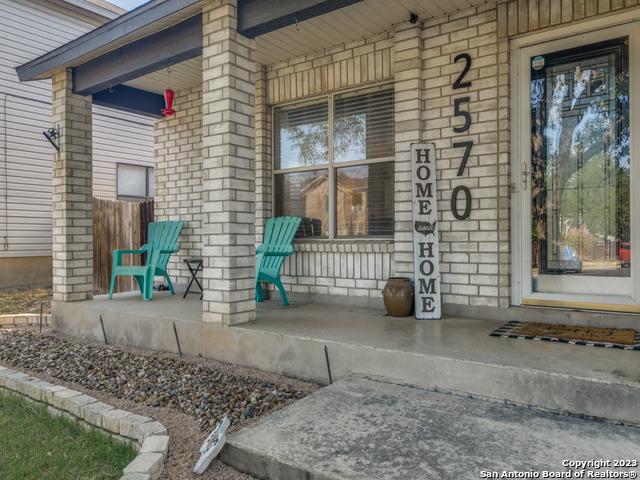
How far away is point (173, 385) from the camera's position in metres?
2.98

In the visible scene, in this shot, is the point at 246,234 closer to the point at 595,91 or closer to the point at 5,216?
the point at 595,91

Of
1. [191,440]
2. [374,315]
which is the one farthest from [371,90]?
[191,440]

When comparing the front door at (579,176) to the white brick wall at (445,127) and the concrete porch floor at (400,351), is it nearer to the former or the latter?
the white brick wall at (445,127)

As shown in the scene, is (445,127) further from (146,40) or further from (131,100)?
(131,100)

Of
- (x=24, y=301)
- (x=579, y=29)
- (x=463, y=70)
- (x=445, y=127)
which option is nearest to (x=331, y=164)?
(x=445, y=127)

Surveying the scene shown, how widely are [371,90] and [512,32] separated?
4.31 feet

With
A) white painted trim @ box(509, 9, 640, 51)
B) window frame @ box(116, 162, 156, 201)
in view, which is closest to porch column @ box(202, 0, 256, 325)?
white painted trim @ box(509, 9, 640, 51)

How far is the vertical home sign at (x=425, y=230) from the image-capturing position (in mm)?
3604

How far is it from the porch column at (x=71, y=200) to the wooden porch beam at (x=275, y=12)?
250 centimetres

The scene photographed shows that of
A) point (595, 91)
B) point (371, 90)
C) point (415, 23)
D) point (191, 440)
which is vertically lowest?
point (191, 440)

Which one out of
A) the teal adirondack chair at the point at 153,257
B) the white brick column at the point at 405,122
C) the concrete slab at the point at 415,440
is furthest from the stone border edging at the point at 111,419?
the white brick column at the point at 405,122

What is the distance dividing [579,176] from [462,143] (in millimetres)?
872

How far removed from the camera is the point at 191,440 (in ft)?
7.26

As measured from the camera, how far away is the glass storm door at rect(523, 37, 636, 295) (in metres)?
3.17
